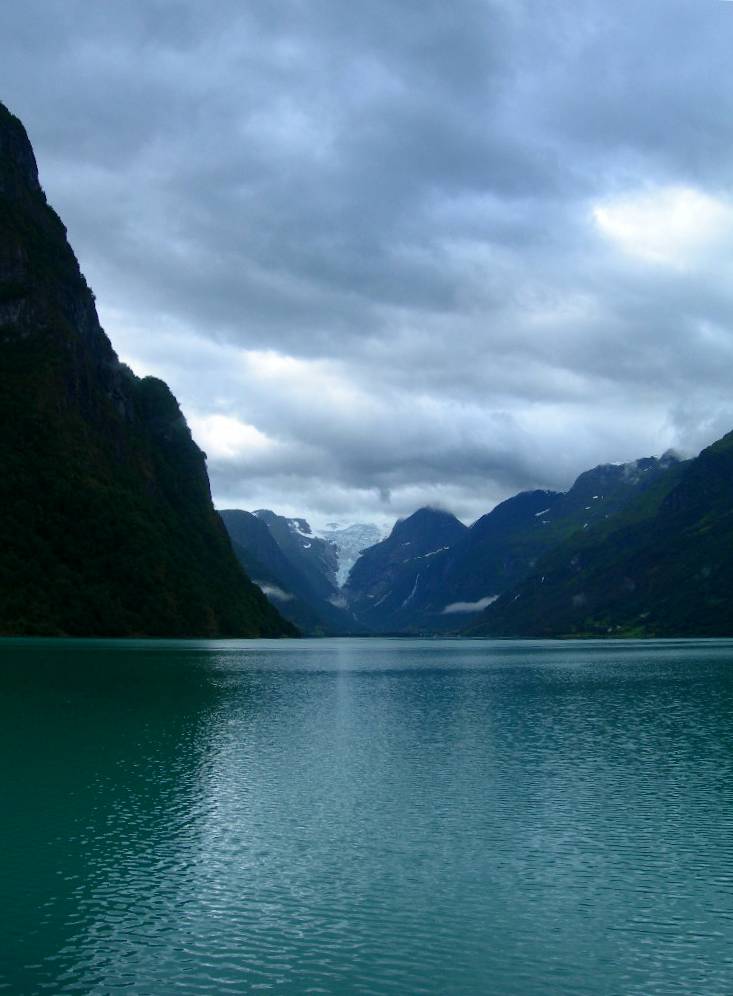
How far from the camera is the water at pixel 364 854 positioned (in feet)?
90.7

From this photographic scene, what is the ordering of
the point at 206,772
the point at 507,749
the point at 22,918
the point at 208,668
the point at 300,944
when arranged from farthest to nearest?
1. the point at 208,668
2. the point at 507,749
3. the point at 206,772
4. the point at 22,918
5. the point at 300,944

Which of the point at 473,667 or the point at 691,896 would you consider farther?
the point at 473,667

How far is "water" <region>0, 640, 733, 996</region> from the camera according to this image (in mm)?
27656

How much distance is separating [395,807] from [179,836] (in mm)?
12274

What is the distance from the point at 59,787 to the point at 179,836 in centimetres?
1348

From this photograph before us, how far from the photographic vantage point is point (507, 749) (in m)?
69.4

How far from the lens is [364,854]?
39.9 meters

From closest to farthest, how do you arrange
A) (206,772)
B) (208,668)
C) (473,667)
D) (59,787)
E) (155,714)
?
1. (59,787)
2. (206,772)
3. (155,714)
4. (208,668)
5. (473,667)

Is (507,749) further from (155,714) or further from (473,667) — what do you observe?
(473,667)

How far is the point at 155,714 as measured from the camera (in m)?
88.2

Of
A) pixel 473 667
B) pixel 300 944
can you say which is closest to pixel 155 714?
pixel 300 944

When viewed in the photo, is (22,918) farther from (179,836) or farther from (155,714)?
(155,714)

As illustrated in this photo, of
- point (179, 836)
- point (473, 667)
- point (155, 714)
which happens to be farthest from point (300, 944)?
point (473, 667)

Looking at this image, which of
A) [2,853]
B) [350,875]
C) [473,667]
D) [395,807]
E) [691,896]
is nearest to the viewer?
[691,896]
